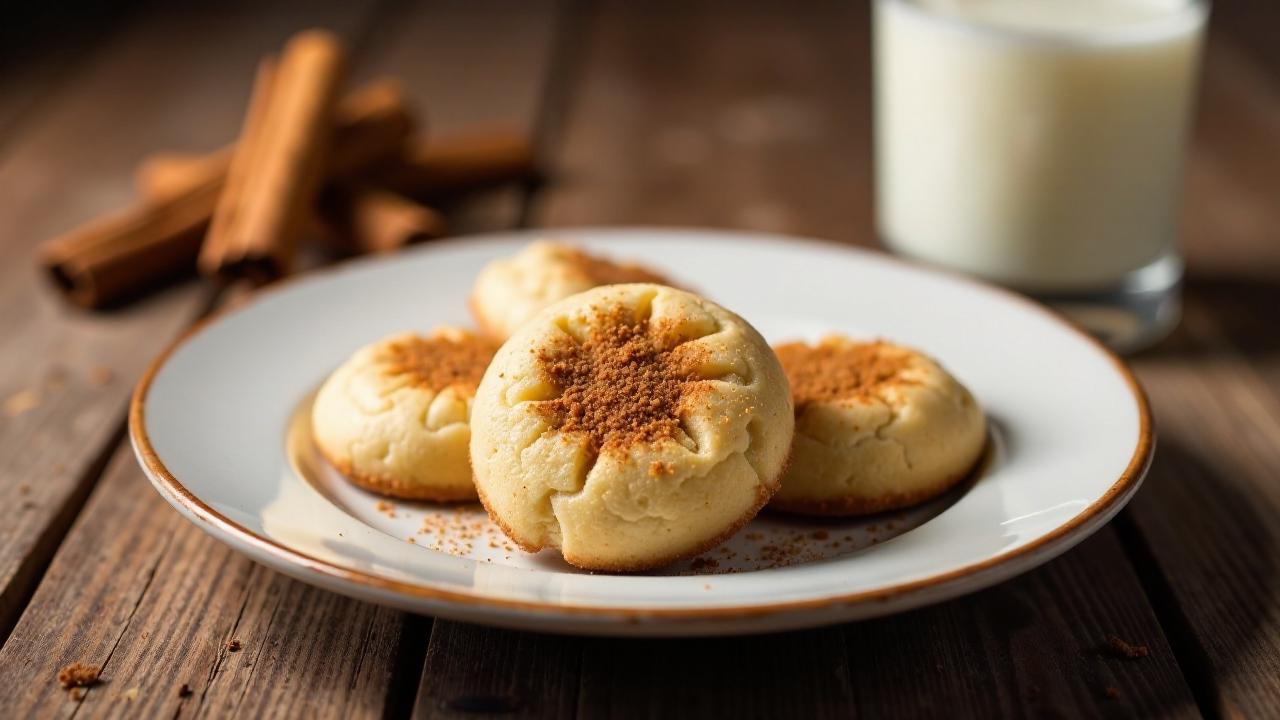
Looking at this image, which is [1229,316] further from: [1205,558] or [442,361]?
[442,361]

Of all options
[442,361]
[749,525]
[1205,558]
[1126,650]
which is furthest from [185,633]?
[1205,558]

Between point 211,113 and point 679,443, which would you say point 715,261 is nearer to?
point 679,443

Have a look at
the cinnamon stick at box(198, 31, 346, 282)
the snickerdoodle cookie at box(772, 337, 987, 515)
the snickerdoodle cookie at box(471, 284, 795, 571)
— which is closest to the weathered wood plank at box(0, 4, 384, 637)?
the cinnamon stick at box(198, 31, 346, 282)

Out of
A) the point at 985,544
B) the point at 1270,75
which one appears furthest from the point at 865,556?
the point at 1270,75

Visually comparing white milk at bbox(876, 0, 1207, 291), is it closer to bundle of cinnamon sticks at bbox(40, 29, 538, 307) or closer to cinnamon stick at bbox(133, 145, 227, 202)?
bundle of cinnamon sticks at bbox(40, 29, 538, 307)

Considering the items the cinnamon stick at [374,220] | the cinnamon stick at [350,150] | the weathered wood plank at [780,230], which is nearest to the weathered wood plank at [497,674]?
the weathered wood plank at [780,230]

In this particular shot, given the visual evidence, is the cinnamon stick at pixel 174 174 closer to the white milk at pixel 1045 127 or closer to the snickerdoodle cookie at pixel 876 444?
the white milk at pixel 1045 127
